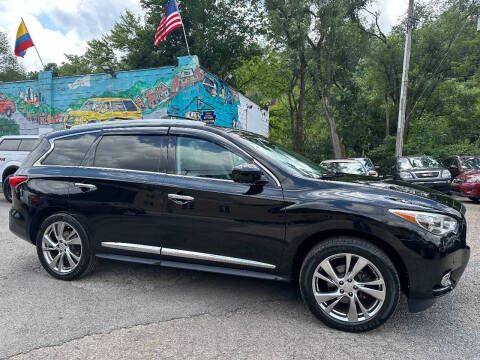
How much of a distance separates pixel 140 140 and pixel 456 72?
22.6 meters

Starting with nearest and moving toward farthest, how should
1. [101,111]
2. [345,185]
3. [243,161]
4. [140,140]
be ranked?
1. [345,185]
2. [243,161]
3. [140,140]
4. [101,111]

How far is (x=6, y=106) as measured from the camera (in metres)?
17.6

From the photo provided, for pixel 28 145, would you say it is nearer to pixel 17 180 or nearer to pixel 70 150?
pixel 17 180

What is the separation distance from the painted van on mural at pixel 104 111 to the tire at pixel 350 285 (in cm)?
1304

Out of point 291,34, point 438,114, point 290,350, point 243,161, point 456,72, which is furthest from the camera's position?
point 438,114

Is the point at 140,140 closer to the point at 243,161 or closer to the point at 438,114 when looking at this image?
the point at 243,161

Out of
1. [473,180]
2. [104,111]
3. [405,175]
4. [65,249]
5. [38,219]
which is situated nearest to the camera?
[65,249]

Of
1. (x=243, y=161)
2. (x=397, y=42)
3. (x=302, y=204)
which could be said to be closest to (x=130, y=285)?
(x=243, y=161)

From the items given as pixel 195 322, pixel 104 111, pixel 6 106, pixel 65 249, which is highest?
pixel 6 106

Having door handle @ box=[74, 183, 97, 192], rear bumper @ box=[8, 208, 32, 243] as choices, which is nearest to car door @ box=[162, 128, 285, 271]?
door handle @ box=[74, 183, 97, 192]

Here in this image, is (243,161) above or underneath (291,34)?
underneath

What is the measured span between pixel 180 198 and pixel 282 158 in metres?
1.07

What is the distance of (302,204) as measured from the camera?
2.85m

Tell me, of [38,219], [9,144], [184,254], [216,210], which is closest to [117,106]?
[9,144]
